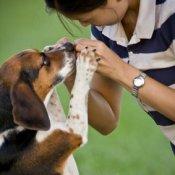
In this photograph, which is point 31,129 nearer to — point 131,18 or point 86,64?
point 86,64

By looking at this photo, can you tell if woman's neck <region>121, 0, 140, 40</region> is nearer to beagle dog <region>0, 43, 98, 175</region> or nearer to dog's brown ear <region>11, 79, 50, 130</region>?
beagle dog <region>0, 43, 98, 175</region>

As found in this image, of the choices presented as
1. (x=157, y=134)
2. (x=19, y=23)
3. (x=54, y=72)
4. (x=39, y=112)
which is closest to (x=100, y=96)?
(x=54, y=72)

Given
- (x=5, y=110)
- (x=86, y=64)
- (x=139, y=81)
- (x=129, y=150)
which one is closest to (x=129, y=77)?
(x=139, y=81)

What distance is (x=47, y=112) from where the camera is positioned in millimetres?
1587

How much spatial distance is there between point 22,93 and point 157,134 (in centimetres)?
133

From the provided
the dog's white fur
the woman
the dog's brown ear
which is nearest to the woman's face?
the woman

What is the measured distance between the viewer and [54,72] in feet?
5.41

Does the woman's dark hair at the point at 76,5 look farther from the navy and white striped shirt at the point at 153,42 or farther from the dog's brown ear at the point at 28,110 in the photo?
the dog's brown ear at the point at 28,110

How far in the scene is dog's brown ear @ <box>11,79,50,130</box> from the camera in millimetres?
1478

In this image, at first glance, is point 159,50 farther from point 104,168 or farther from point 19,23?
point 19,23

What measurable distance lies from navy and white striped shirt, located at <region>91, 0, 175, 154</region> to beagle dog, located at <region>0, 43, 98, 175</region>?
15 centimetres

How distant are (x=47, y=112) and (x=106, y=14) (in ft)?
1.13

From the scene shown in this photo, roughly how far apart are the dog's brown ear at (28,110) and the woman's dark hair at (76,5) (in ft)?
0.86

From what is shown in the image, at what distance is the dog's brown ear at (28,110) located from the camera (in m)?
1.48
